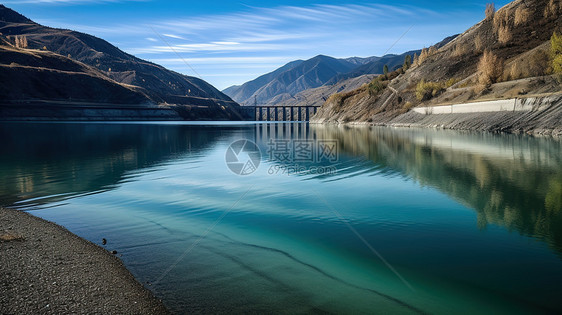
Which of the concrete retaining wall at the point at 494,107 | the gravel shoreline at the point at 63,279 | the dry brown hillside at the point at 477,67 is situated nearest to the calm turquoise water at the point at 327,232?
the gravel shoreline at the point at 63,279

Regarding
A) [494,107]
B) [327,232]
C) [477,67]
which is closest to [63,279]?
[327,232]

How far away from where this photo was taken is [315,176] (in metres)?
21.8

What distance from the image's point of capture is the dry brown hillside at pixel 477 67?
70.0 metres

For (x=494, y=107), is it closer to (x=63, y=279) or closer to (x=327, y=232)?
(x=327, y=232)

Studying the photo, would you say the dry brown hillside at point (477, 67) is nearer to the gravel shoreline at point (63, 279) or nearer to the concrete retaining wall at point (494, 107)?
the concrete retaining wall at point (494, 107)

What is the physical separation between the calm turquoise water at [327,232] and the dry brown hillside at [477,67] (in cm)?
5134

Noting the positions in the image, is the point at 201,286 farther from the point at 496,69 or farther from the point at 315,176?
the point at 496,69

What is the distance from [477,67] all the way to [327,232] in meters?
93.9

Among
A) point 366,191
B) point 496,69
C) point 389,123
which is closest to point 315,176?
point 366,191

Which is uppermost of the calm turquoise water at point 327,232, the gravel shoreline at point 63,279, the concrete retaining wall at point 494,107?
the concrete retaining wall at point 494,107

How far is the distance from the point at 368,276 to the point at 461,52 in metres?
109

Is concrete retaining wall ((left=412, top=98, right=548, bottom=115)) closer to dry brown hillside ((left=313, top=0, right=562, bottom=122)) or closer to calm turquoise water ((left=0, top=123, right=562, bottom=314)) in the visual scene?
dry brown hillside ((left=313, top=0, right=562, bottom=122))

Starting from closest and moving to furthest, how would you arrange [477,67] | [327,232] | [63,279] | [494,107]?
[63,279] < [327,232] < [494,107] < [477,67]

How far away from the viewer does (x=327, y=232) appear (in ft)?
36.9
